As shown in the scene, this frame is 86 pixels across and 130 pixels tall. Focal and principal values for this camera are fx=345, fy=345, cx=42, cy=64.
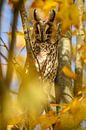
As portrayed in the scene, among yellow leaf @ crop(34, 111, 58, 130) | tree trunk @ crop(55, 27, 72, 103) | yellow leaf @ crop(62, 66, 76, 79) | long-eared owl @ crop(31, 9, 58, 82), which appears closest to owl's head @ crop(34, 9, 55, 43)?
long-eared owl @ crop(31, 9, 58, 82)

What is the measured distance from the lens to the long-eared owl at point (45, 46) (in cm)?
355

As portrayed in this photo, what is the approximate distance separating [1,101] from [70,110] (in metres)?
2.36

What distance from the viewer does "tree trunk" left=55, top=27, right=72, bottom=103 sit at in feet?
11.8

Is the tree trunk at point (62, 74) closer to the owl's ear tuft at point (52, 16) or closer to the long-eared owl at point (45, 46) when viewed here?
the long-eared owl at point (45, 46)

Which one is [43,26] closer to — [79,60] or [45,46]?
[45,46]

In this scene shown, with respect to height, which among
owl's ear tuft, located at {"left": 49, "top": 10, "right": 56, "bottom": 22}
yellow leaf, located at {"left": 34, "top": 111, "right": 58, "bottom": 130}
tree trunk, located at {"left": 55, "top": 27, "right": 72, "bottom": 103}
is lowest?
yellow leaf, located at {"left": 34, "top": 111, "right": 58, "bottom": 130}

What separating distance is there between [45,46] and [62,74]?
357 millimetres

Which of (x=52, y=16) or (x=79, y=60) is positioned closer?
(x=52, y=16)

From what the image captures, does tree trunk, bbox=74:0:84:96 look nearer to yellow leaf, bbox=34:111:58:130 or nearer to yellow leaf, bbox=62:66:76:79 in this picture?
yellow leaf, bbox=62:66:76:79

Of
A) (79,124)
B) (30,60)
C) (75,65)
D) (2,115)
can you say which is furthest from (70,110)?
(2,115)

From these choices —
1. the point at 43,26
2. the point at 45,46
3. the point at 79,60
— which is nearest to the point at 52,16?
the point at 43,26

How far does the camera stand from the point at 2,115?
3.98ft

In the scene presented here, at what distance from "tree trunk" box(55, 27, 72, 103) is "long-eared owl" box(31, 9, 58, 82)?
0.06 m

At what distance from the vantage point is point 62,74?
12.2ft
